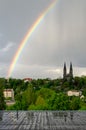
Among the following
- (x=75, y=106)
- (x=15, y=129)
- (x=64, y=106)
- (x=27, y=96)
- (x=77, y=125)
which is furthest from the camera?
(x=27, y=96)

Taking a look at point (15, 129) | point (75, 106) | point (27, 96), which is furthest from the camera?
point (27, 96)

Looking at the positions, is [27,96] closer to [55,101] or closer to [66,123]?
[55,101]

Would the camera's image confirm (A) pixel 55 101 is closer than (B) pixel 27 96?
Yes

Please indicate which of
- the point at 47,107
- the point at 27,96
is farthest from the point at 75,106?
the point at 27,96

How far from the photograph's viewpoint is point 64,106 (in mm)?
76375

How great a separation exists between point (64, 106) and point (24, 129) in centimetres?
4003

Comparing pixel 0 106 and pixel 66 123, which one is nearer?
pixel 66 123

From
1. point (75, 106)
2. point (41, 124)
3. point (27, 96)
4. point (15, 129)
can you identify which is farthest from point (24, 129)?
point (27, 96)

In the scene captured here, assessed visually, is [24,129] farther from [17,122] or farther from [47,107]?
[47,107]

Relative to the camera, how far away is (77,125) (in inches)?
1580

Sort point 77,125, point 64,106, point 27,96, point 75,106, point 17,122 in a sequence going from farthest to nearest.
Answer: point 27,96 < point 75,106 < point 64,106 < point 17,122 < point 77,125

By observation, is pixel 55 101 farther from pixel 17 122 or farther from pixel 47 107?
pixel 17 122

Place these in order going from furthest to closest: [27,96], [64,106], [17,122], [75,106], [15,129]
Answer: [27,96] → [75,106] → [64,106] → [17,122] → [15,129]

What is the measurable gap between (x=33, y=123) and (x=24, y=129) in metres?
5.43
